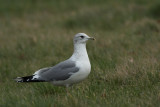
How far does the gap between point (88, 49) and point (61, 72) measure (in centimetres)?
333

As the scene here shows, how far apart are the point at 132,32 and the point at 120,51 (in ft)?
6.71

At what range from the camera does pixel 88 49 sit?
8531mm

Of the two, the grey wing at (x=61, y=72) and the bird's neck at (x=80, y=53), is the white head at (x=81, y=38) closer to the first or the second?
the bird's neck at (x=80, y=53)

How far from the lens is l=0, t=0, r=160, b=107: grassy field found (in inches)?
183

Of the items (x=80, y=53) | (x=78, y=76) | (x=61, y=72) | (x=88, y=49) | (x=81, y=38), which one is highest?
(x=88, y=49)

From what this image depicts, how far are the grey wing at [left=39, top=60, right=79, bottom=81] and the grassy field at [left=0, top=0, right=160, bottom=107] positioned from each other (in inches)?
4.8

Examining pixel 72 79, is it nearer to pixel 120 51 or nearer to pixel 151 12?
pixel 120 51

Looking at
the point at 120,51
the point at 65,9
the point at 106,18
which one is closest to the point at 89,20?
the point at 106,18

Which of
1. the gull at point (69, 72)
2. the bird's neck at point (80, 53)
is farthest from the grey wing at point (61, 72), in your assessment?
the bird's neck at point (80, 53)

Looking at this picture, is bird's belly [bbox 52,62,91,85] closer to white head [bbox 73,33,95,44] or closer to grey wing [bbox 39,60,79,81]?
grey wing [bbox 39,60,79,81]

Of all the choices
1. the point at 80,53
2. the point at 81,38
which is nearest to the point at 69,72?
the point at 80,53

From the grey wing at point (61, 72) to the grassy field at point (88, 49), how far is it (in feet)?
0.40

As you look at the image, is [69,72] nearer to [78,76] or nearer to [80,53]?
[78,76]

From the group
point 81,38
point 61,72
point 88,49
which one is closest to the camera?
point 61,72
